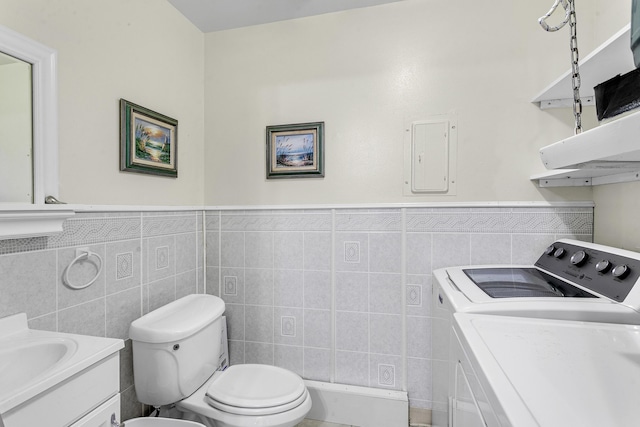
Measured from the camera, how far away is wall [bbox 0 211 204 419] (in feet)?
3.62

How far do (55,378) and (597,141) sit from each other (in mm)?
1351

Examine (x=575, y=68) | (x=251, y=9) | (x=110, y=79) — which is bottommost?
(x=575, y=68)

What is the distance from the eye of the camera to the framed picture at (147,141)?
150cm

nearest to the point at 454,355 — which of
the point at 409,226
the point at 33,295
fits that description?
the point at 409,226

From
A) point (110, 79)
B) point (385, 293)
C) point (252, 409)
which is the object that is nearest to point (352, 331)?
point (385, 293)

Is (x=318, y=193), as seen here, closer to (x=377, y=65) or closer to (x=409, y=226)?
(x=409, y=226)

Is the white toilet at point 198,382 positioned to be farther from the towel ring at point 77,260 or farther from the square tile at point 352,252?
the square tile at point 352,252

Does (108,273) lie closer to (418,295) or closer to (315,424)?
(315,424)

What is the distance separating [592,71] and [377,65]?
0.99 meters

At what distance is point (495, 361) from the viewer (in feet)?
2.31

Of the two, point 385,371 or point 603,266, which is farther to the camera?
point 385,371

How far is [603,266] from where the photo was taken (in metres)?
1.18

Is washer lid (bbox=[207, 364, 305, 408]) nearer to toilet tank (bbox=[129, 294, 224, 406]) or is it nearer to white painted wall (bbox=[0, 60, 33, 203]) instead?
toilet tank (bbox=[129, 294, 224, 406])

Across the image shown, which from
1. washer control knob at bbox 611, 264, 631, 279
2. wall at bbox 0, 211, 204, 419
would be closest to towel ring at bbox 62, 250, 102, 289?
wall at bbox 0, 211, 204, 419
